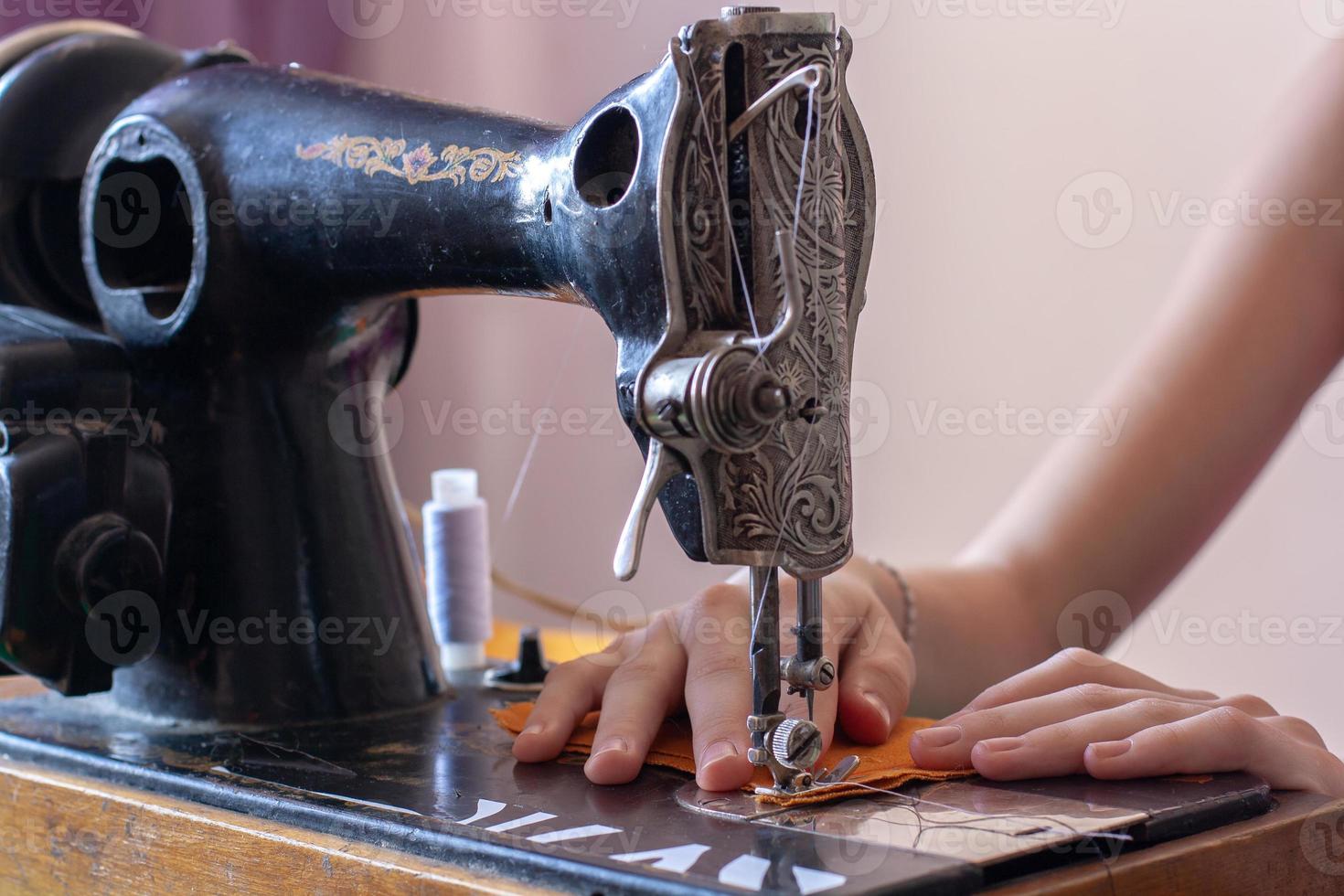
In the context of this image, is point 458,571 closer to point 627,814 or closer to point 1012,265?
point 627,814

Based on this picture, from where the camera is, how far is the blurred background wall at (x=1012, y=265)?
6.32 feet

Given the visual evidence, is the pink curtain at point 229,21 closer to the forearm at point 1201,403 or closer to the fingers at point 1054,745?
the forearm at point 1201,403

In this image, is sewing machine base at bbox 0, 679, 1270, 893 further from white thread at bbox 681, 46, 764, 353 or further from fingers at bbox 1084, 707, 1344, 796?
white thread at bbox 681, 46, 764, 353

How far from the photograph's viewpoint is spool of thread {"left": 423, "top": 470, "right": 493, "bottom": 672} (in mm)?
1243

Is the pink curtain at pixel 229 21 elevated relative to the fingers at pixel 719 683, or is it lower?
elevated

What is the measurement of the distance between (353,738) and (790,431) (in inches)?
16.3

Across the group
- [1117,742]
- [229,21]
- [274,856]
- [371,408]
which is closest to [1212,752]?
[1117,742]

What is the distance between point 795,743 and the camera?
70 centimetres

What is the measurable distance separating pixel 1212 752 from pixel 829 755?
0.68 ft

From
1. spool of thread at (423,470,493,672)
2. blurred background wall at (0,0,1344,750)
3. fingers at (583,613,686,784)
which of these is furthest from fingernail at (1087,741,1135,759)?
blurred background wall at (0,0,1344,750)

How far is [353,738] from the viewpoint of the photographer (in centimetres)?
93

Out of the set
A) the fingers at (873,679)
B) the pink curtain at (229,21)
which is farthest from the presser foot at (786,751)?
the pink curtain at (229,21)

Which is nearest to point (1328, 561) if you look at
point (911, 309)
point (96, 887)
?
point (911, 309)

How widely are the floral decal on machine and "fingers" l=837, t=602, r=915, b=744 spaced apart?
38cm
